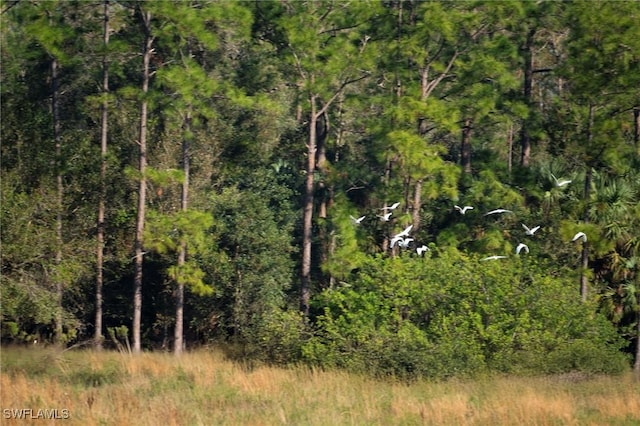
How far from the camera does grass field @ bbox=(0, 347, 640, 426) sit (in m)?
15.1

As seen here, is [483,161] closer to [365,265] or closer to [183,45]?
[365,265]

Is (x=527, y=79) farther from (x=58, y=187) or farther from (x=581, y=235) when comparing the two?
(x=58, y=187)

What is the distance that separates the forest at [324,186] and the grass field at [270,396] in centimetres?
217

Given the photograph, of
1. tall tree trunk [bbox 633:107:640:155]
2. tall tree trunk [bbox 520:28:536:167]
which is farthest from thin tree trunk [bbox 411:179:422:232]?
tall tree trunk [bbox 633:107:640:155]

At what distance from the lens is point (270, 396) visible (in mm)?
17250

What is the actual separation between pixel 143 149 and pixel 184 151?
198cm

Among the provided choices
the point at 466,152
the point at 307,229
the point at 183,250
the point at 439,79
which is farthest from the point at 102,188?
the point at 466,152

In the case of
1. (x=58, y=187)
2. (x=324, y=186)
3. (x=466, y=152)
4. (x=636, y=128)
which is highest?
(x=636, y=128)

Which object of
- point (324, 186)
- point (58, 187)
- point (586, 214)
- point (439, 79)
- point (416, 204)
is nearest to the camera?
point (586, 214)

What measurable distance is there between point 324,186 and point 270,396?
13.3 meters

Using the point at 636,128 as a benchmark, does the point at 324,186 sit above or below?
below

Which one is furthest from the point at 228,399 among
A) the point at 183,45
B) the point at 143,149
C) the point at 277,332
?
the point at 183,45

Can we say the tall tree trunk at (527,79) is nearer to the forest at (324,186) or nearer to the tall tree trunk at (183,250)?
the forest at (324,186)

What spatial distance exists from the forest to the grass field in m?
2.17
